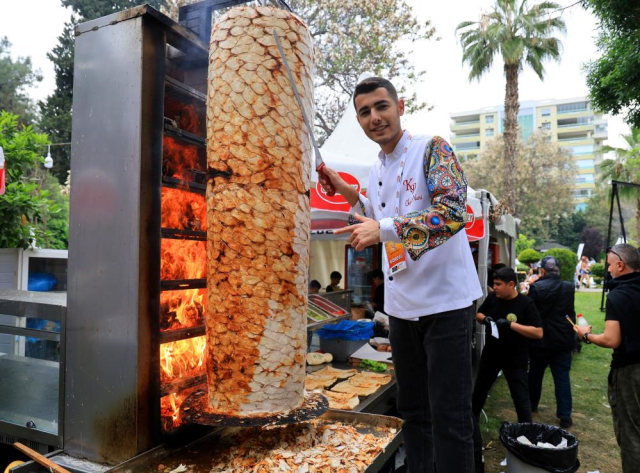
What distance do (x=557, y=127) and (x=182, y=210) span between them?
8466 centimetres

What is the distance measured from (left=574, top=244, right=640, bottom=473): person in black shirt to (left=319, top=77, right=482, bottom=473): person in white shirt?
2.71 meters

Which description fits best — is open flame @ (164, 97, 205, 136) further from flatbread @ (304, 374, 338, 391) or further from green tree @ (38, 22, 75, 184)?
green tree @ (38, 22, 75, 184)

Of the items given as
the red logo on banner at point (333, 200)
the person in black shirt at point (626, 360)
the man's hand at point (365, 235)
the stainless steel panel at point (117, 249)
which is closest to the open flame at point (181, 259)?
the stainless steel panel at point (117, 249)

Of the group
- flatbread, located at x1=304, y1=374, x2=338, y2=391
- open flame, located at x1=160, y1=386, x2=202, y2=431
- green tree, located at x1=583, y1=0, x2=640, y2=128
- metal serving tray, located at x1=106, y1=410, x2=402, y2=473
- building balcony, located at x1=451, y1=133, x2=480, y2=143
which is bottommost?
flatbread, located at x1=304, y1=374, x2=338, y2=391

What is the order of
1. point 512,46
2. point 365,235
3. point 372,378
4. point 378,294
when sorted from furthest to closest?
1. point 512,46
2. point 378,294
3. point 372,378
4. point 365,235

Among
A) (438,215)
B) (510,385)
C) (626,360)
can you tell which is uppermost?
(438,215)

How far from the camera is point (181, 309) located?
255 centimetres

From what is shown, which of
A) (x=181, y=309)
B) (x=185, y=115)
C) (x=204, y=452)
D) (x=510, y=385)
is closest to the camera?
(x=204, y=452)

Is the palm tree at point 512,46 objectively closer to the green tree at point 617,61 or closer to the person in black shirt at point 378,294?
the green tree at point 617,61

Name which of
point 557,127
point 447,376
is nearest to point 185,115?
point 447,376

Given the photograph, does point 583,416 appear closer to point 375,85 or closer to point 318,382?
point 318,382

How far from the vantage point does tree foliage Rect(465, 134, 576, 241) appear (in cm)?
3047

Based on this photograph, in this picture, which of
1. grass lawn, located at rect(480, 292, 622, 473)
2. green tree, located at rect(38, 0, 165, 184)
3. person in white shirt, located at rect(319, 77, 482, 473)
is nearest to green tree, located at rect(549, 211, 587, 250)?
grass lawn, located at rect(480, 292, 622, 473)

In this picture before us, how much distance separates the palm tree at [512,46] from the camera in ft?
53.9
